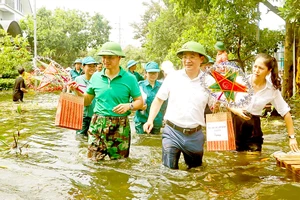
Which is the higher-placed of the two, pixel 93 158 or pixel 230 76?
pixel 230 76

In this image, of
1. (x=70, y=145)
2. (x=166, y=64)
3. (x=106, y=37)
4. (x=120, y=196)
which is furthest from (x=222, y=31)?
(x=106, y=37)

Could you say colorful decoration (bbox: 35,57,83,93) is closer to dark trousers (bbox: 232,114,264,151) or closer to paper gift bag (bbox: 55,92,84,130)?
paper gift bag (bbox: 55,92,84,130)

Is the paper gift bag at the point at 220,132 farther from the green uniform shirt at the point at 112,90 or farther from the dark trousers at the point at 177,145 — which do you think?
the green uniform shirt at the point at 112,90

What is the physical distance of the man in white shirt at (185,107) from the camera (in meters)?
4.54

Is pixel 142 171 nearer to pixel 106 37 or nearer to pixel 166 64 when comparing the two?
pixel 166 64

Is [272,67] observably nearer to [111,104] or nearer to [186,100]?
[186,100]

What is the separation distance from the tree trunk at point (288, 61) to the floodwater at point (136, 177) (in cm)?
681

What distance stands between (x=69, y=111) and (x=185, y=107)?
1.56m

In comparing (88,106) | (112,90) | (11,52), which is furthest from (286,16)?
(11,52)

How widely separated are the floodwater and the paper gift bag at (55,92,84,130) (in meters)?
0.65

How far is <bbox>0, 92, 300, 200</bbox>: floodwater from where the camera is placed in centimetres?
441

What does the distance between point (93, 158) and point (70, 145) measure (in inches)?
96.0

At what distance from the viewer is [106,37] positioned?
4906 cm

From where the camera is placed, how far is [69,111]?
5172 mm
